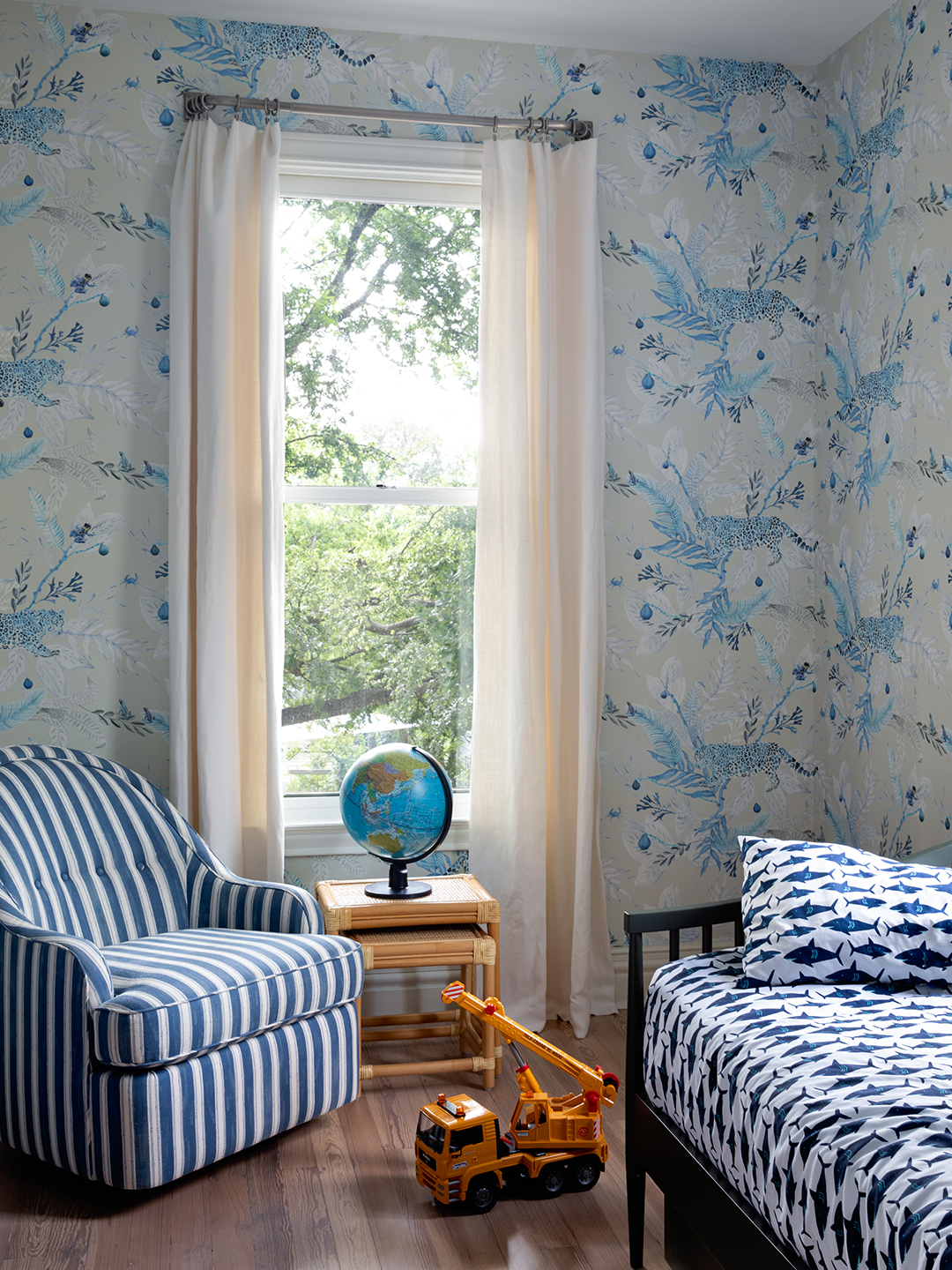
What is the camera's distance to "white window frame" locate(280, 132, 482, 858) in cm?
304

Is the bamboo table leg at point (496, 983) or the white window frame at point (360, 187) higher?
the white window frame at point (360, 187)

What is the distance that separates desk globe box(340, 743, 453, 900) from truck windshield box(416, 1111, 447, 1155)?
26.3 inches

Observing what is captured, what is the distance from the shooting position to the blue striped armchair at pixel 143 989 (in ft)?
6.70

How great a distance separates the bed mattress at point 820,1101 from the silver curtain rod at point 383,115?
2.41 meters

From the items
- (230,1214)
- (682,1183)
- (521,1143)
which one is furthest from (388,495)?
(682,1183)

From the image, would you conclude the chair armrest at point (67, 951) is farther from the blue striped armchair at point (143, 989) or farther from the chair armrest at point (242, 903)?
the chair armrest at point (242, 903)

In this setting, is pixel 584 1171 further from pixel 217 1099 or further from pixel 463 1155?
pixel 217 1099

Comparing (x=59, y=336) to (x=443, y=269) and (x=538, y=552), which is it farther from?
(x=538, y=552)

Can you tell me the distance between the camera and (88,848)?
260cm

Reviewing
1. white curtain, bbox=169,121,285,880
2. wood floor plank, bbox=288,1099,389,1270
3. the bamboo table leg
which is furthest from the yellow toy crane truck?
white curtain, bbox=169,121,285,880

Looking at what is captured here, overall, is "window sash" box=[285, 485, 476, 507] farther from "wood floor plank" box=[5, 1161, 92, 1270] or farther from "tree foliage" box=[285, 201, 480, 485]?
"wood floor plank" box=[5, 1161, 92, 1270]

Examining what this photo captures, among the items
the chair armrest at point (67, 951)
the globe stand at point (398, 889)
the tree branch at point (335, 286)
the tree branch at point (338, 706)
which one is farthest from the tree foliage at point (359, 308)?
the chair armrest at point (67, 951)

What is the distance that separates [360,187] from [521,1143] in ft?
8.51

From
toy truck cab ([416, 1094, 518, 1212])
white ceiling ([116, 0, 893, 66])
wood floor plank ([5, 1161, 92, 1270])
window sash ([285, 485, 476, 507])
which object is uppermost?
white ceiling ([116, 0, 893, 66])
